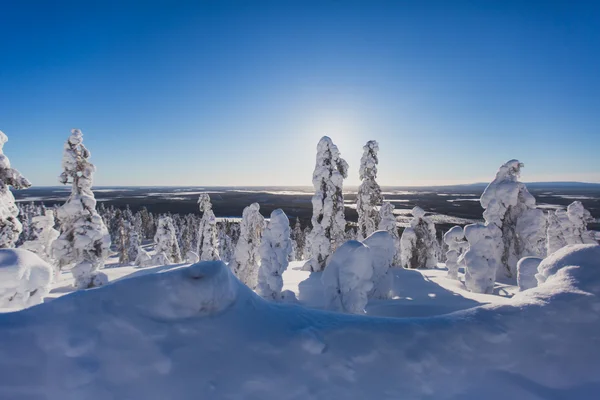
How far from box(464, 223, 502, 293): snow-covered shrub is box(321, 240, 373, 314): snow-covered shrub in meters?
9.20

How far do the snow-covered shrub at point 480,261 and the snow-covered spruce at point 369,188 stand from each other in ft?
44.3

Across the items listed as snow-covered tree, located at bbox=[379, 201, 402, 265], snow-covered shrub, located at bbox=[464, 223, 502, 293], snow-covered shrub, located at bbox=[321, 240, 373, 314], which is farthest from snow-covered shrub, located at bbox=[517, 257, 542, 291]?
snow-covered tree, located at bbox=[379, 201, 402, 265]

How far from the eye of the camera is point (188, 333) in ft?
11.1

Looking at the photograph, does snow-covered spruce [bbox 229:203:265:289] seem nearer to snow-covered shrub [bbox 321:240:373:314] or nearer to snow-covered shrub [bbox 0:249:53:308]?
snow-covered shrub [bbox 321:240:373:314]

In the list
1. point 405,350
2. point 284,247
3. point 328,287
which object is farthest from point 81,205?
point 405,350

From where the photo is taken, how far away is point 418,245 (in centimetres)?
2941

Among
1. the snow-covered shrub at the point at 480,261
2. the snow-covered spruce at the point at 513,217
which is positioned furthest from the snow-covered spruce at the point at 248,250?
the snow-covered spruce at the point at 513,217

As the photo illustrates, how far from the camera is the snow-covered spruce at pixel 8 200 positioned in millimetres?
12227

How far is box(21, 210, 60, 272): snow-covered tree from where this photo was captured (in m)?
23.3

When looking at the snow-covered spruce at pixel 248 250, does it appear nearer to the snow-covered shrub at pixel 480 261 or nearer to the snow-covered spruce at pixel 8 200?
the snow-covered spruce at pixel 8 200

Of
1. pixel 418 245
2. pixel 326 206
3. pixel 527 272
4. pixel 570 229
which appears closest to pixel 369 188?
pixel 326 206

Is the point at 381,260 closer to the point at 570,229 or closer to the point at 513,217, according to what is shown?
the point at 513,217

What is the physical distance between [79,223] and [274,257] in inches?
428

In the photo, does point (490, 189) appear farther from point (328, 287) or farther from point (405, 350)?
point (405, 350)
